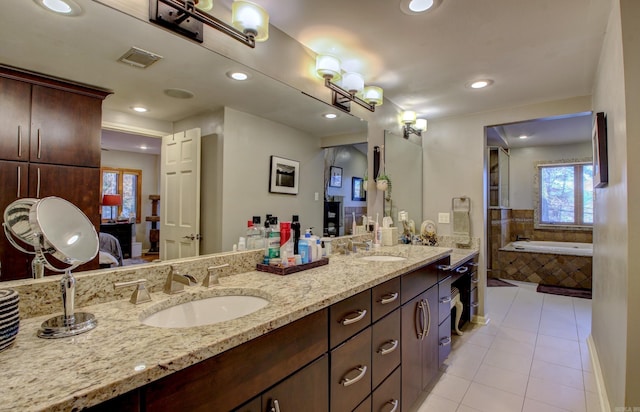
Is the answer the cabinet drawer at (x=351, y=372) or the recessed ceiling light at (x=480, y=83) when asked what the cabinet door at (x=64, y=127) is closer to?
the cabinet drawer at (x=351, y=372)

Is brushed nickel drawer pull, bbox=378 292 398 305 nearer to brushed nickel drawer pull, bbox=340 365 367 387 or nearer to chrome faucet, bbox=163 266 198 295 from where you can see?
brushed nickel drawer pull, bbox=340 365 367 387

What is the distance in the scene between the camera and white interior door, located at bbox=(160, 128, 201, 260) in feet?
4.37

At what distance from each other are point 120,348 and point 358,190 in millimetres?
Answer: 2100

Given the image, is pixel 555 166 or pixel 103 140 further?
pixel 555 166

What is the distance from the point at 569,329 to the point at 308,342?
3306 mm

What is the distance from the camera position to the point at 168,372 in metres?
0.67

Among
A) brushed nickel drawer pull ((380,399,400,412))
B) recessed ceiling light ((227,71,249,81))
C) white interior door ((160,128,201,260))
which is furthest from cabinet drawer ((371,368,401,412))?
recessed ceiling light ((227,71,249,81))

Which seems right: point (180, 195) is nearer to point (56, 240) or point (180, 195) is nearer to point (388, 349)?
point (56, 240)

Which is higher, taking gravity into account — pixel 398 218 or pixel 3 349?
pixel 398 218

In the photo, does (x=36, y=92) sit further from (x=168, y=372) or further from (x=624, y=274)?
(x=624, y=274)

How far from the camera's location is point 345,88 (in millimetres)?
2234

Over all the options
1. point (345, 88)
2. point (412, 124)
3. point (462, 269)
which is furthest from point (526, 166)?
point (345, 88)

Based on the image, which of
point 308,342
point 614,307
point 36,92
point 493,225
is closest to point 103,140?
point 36,92

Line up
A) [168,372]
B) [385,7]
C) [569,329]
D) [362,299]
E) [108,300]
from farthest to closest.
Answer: [569,329] → [385,7] → [362,299] → [108,300] → [168,372]
